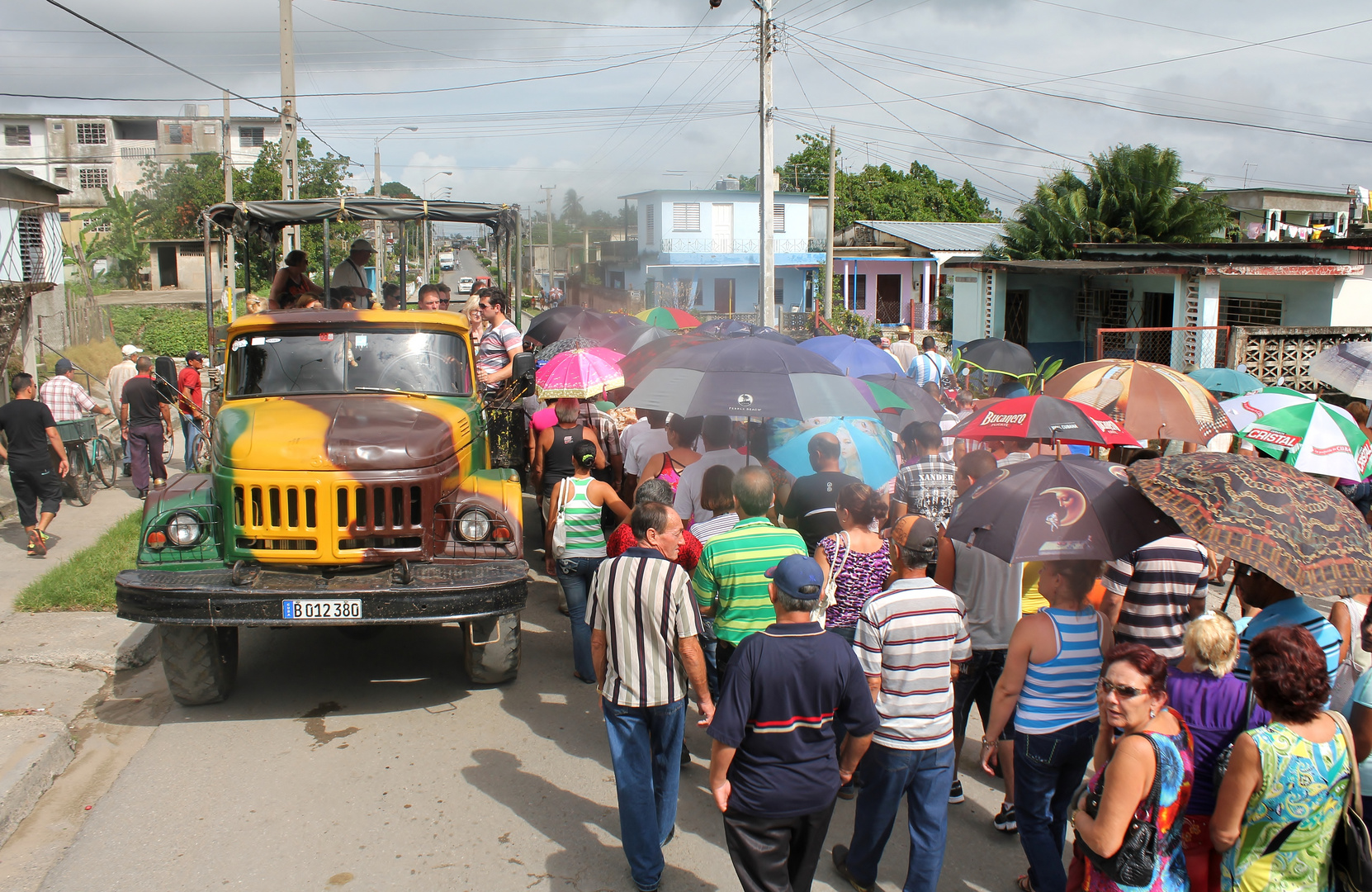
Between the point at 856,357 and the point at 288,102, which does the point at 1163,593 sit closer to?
the point at 856,357

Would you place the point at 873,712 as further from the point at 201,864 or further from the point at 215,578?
the point at 215,578

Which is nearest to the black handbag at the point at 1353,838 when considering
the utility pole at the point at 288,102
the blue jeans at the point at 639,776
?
the blue jeans at the point at 639,776

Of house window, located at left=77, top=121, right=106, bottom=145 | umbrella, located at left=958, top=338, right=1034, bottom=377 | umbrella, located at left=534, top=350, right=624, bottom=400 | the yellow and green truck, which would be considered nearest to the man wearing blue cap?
the yellow and green truck

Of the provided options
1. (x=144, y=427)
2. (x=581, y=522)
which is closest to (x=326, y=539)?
(x=581, y=522)

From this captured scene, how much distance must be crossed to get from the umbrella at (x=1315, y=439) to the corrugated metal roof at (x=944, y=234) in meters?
32.1

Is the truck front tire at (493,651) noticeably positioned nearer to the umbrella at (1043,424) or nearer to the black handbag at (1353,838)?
the umbrella at (1043,424)

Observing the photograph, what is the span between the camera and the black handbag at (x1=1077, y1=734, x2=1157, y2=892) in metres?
3.11

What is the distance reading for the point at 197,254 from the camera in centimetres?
4553

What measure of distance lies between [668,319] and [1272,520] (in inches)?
425

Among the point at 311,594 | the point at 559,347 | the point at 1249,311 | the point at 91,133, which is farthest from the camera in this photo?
the point at 91,133

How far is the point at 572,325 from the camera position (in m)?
12.4

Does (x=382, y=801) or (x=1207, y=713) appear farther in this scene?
(x=382, y=801)

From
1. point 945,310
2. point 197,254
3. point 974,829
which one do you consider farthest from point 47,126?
point 974,829

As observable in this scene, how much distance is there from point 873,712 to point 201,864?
316cm
